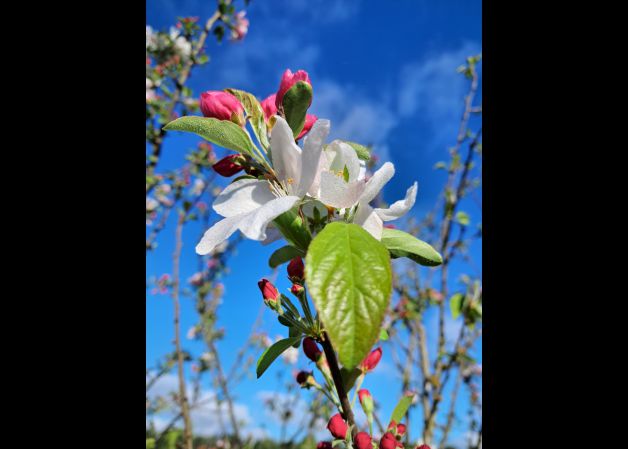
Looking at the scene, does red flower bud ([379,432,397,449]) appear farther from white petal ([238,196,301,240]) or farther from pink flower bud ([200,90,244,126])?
pink flower bud ([200,90,244,126])

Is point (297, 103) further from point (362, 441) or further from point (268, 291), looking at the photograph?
point (362, 441)

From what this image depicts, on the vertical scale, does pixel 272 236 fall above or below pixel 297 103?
below

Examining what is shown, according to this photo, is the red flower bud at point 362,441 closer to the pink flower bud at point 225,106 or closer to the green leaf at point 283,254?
the green leaf at point 283,254

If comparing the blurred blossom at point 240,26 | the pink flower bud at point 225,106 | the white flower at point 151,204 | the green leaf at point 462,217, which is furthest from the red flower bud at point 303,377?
the blurred blossom at point 240,26

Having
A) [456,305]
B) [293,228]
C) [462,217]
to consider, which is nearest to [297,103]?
[293,228]
